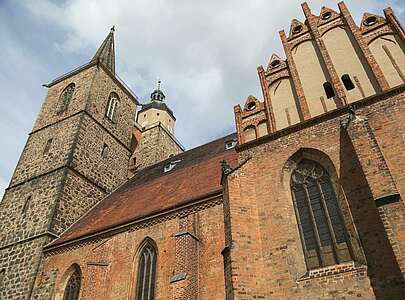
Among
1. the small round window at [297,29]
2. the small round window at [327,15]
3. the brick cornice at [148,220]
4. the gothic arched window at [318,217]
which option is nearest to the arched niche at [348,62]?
the small round window at [327,15]

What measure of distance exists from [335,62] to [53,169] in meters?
14.1

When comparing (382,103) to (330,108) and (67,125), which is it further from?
(67,125)

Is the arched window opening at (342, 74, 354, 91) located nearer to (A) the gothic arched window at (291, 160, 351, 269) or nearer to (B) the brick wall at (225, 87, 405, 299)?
(B) the brick wall at (225, 87, 405, 299)

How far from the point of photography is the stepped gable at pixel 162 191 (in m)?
12.6

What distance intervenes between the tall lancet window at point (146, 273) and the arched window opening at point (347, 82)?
7.63m

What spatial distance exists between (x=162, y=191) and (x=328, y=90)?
780cm

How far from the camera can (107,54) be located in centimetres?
2605

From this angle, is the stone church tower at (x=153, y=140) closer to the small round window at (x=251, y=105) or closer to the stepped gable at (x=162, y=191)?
the stepped gable at (x=162, y=191)

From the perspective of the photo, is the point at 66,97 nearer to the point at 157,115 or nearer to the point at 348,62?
the point at 157,115

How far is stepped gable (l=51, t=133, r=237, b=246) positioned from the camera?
12641mm

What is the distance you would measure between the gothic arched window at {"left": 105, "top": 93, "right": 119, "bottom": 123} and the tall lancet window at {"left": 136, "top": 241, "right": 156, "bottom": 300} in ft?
41.7

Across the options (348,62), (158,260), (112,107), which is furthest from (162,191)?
(112,107)

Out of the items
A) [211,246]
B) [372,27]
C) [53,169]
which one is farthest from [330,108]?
[53,169]

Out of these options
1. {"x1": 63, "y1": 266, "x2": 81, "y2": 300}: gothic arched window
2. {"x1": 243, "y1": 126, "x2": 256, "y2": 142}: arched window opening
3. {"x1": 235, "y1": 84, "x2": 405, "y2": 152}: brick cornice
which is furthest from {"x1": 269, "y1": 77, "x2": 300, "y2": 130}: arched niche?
{"x1": 63, "y1": 266, "x2": 81, "y2": 300}: gothic arched window
